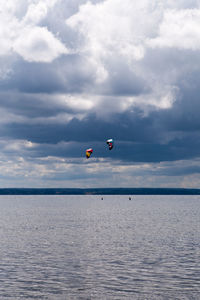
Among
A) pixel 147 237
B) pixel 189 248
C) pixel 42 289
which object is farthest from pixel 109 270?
pixel 147 237

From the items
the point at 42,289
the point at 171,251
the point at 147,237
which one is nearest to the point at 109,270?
the point at 42,289

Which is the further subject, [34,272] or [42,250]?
[42,250]

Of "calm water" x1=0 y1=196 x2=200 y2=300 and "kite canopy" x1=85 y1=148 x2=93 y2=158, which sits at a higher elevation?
"kite canopy" x1=85 y1=148 x2=93 y2=158

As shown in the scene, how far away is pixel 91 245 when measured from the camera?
63438 mm

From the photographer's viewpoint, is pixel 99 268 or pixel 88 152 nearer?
pixel 99 268

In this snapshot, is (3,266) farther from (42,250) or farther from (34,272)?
(42,250)

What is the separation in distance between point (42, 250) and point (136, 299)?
2733cm

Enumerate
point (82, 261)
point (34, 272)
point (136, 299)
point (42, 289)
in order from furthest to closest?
1. point (82, 261)
2. point (34, 272)
3. point (42, 289)
4. point (136, 299)

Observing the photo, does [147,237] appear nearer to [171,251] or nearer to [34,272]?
[171,251]

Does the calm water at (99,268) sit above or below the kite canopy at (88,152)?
below

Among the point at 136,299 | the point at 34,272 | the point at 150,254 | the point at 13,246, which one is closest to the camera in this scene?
the point at 136,299

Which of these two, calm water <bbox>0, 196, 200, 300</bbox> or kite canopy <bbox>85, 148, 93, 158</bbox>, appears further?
kite canopy <bbox>85, 148, 93, 158</bbox>

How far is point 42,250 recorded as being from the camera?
57969mm

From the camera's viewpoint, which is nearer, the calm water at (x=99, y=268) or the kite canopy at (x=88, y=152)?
the calm water at (x=99, y=268)
